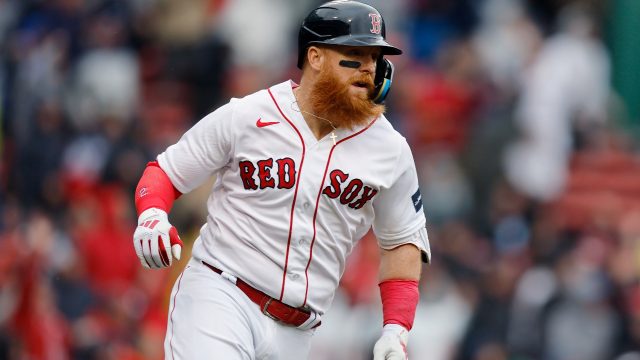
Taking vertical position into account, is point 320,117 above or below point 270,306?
above

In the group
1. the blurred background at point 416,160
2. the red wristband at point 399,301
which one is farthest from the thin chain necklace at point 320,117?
the blurred background at point 416,160

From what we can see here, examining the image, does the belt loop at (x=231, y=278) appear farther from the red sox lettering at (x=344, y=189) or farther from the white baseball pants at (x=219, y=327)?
the red sox lettering at (x=344, y=189)

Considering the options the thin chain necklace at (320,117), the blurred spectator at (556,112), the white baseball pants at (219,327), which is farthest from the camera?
the blurred spectator at (556,112)

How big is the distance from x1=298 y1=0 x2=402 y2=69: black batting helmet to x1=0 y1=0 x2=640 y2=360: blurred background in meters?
4.78

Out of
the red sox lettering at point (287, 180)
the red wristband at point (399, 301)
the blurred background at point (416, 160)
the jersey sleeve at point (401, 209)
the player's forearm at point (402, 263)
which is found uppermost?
the red sox lettering at point (287, 180)

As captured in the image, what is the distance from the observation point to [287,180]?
5.90 m

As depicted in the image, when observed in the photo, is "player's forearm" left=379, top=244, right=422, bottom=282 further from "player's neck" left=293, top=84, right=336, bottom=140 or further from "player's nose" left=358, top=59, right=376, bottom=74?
"player's nose" left=358, top=59, right=376, bottom=74

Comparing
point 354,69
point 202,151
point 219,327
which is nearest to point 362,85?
point 354,69

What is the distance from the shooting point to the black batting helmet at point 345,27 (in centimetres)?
585

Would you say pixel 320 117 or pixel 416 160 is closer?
pixel 320 117

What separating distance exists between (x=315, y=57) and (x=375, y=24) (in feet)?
0.90

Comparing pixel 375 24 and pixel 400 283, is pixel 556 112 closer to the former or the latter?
pixel 400 283

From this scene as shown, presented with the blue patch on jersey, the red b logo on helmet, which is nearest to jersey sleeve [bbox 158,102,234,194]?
the red b logo on helmet

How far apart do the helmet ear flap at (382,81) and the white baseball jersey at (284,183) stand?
153mm
